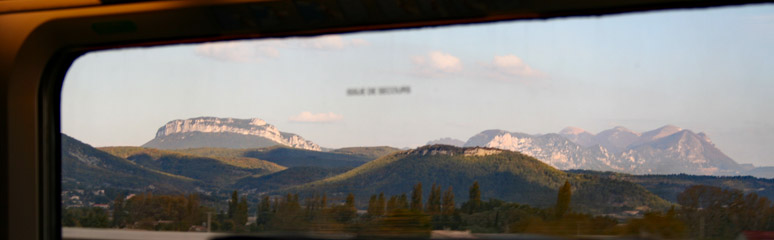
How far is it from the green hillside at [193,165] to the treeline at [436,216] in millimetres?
530

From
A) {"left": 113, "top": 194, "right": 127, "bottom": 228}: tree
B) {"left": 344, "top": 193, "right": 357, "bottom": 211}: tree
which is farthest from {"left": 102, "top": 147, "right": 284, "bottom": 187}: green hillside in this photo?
{"left": 344, "top": 193, "right": 357, "bottom": 211}: tree

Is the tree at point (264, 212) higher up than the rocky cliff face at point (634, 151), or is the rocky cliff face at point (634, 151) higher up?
the rocky cliff face at point (634, 151)

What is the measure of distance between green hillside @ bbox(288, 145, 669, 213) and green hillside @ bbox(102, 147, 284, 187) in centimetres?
119

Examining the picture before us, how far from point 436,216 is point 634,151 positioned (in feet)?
6.87

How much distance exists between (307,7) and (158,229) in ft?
16.9

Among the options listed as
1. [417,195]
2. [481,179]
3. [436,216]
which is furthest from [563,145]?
[417,195]

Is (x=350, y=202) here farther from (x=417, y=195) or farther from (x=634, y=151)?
(x=634, y=151)

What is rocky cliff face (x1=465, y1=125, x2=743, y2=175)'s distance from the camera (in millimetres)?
4742

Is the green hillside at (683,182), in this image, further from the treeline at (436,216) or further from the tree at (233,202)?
the tree at (233,202)

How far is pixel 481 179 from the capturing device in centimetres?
784

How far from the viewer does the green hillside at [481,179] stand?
619cm

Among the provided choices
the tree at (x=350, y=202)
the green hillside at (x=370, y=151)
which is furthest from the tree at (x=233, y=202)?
the green hillside at (x=370, y=151)

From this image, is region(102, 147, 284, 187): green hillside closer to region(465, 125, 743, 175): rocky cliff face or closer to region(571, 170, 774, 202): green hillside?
region(465, 125, 743, 175): rocky cliff face

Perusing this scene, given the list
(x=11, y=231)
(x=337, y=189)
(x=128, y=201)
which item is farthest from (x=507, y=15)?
(x=128, y=201)
